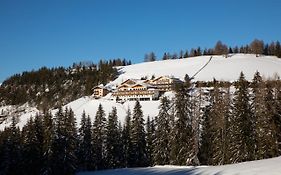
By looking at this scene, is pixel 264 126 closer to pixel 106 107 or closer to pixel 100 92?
pixel 106 107

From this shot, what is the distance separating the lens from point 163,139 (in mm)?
57031

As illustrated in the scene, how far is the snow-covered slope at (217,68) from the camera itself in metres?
153

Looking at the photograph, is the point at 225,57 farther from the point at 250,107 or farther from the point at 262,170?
the point at 262,170

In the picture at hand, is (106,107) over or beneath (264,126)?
over

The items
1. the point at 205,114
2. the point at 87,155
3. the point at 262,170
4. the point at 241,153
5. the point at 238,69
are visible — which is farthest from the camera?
the point at 238,69

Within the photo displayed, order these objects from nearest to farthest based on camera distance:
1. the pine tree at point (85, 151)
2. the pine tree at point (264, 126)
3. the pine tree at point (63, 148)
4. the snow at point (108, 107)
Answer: the pine tree at point (264, 126) → the pine tree at point (63, 148) → the pine tree at point (85, 151) → the snow at point (108, 107)

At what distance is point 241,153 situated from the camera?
4662 centimetres

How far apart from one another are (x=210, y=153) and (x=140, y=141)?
1416 centimetres

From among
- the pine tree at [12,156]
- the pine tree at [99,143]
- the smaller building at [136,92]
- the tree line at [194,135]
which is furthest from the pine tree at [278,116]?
the smaller building at [136,92]

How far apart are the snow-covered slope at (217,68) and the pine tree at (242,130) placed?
322 ft

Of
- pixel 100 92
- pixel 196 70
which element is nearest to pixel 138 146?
pixel 100 92

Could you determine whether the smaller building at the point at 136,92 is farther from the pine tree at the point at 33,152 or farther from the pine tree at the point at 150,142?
the pine tree at the point at 33,152

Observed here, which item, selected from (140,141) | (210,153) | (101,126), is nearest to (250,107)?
(210,153)

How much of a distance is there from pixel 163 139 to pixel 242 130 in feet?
44.5
